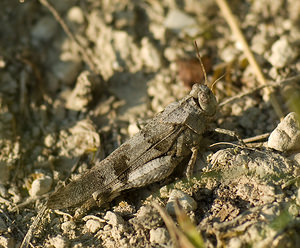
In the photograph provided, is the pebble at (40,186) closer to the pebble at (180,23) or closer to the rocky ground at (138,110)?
the rocky ground at (138,110)

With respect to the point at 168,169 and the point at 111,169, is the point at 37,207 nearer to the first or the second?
the point at 111,169

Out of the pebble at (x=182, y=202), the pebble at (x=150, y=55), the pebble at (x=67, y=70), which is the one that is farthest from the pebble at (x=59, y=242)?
the pebble at (x=150, y=55)

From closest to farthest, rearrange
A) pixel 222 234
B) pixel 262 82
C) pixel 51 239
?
pixel 222 234 → pixel 51 239 → pixel 262 82

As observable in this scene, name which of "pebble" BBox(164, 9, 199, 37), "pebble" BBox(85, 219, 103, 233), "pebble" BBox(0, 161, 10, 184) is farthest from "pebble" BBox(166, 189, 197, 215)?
"pebble" BBox(164, 9, 199, 37)

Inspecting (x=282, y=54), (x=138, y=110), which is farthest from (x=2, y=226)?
(x=282, y=54)

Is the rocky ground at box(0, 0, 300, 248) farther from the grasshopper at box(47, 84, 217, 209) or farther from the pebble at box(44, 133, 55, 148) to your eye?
the grasshopper at box(47, 84, 217, 209)

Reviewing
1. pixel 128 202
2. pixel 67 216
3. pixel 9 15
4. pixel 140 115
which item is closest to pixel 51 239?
pixel 67 216
